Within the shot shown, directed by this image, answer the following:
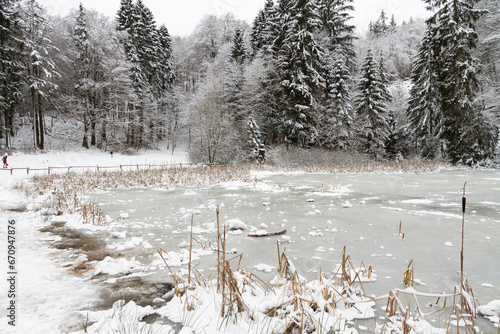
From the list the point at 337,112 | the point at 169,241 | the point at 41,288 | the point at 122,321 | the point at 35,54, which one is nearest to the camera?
the point at 122,321

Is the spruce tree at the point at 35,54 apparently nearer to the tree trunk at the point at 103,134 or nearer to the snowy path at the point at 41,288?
the tree trunk at the point at 103,134

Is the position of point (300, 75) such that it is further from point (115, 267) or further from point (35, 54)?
point (115, 267)

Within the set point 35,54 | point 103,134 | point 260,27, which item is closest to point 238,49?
point 260,27

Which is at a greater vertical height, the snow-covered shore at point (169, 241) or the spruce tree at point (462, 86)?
the spruce tree at point (462, 86)

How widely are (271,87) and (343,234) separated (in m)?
27.1

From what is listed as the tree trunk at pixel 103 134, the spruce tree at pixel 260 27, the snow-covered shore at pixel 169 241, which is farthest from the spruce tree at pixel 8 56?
the spruce tree at pixel 260 27

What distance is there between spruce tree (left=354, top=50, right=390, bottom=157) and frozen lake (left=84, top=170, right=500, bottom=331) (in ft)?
71.9

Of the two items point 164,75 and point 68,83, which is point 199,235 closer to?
point 68,83

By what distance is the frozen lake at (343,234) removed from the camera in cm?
352

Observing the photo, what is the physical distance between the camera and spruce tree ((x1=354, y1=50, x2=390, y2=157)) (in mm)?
29281

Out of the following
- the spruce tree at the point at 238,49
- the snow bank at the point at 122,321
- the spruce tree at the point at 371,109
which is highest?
the spruce tree at the point at 238,49

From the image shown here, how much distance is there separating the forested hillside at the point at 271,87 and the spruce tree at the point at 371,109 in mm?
134

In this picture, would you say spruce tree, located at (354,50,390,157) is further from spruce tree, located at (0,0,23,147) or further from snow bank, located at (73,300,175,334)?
spruce tree, located at (0,0,23,147)

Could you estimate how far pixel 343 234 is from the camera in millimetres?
5172
